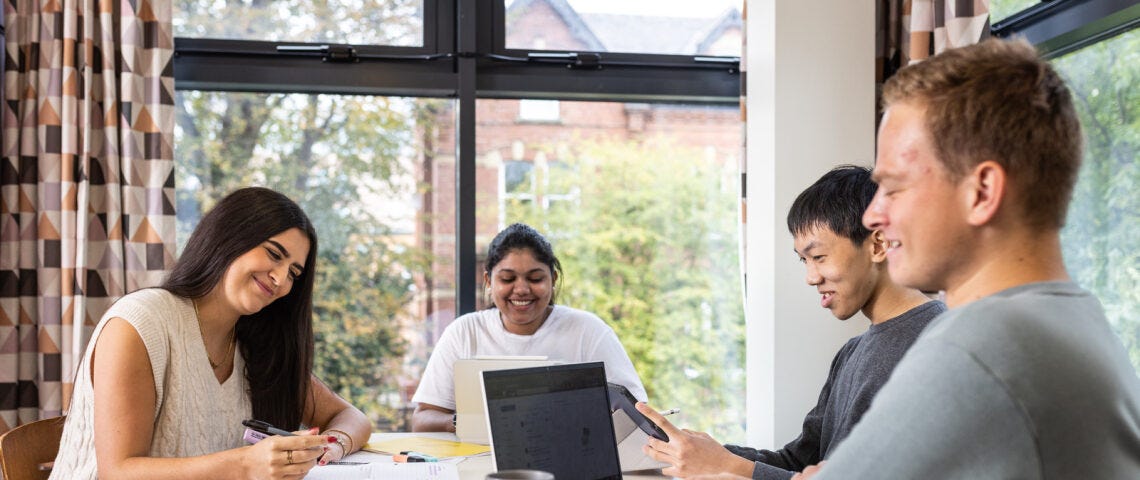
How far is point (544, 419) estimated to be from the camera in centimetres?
180

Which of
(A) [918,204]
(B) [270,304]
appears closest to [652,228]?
(B) [270,304]

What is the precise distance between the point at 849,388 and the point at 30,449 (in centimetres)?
179

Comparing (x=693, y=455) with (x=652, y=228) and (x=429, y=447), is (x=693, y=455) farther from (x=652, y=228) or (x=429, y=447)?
(x=652, y=228)

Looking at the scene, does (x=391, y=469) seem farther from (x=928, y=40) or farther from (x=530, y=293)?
(x=928, y=40)

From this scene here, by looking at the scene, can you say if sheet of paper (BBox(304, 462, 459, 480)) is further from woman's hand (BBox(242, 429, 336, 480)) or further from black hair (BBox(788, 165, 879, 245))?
black hair (BBox(788, 165, 879, 245))

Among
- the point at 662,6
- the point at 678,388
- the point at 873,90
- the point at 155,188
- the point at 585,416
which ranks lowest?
the point at 678,388

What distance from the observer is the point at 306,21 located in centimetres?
372

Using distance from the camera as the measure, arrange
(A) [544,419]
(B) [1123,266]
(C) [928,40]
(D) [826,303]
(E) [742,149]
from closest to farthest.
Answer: (A) [544,419] < (D) [826,303] < (B) [1123,266] < (C) [928,40] < (E) [742,149]

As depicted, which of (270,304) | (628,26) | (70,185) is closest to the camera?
(270,304)

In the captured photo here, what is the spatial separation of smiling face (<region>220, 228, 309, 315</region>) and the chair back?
0.49 metres

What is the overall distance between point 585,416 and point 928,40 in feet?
6.53

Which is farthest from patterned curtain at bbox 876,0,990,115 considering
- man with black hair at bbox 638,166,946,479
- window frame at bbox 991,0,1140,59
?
man with black hair at bbox 638,166,946,479

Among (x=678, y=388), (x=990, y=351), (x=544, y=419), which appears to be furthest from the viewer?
(x=678, y=388)

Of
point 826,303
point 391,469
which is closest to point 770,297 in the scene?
point 826,303
